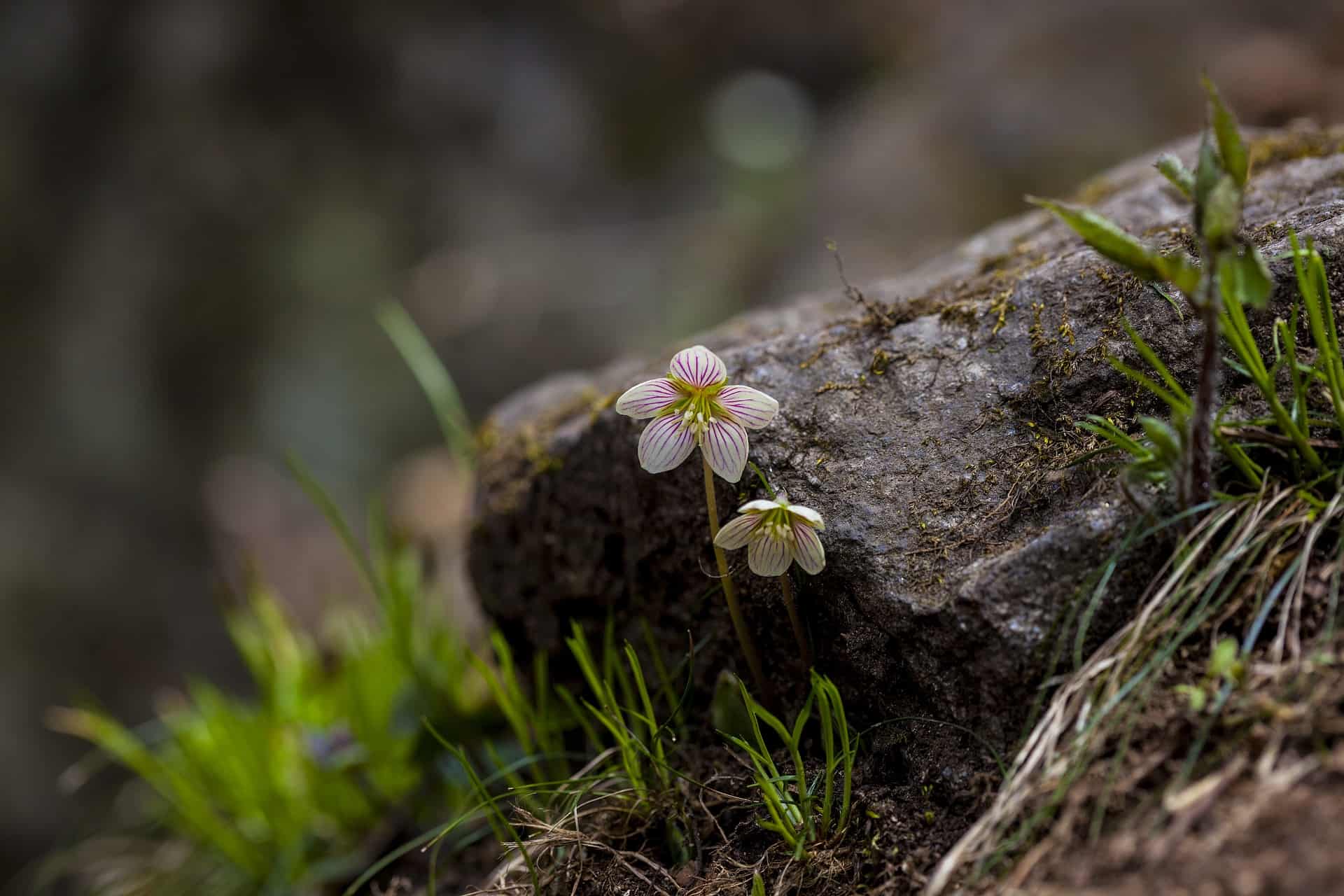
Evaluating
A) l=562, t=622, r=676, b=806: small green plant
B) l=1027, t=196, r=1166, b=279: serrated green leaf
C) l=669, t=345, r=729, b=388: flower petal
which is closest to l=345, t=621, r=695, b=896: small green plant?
l=562, t=622, r=676, b=806: small green plant

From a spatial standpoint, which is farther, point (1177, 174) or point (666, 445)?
point (666, 445)

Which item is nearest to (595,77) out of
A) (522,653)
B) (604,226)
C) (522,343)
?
(604,226)

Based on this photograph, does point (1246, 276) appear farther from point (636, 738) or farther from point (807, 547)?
point (636, 738)

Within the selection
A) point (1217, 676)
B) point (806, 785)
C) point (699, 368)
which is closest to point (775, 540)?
point (699, 368)

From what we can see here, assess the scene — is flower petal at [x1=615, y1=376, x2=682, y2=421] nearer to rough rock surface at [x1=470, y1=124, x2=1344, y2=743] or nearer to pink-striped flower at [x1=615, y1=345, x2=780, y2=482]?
pink-striped flower at [x1=615, y1=345, x2=780, y2=482]

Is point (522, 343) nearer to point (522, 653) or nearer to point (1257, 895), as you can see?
point (522, 653)
